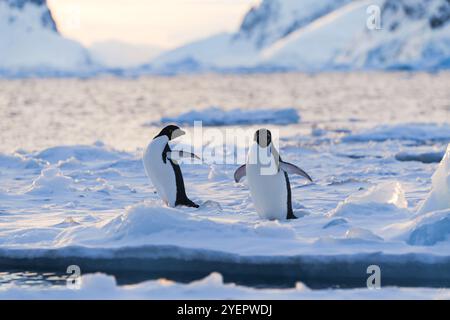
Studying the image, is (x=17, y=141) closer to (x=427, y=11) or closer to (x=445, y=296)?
(x=445, y=296)

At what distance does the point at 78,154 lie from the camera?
14516mm

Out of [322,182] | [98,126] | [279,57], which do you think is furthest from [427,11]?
[322,182]

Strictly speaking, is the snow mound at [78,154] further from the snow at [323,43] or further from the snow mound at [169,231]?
the snow at [323,43]

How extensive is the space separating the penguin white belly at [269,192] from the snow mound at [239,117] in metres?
17.1

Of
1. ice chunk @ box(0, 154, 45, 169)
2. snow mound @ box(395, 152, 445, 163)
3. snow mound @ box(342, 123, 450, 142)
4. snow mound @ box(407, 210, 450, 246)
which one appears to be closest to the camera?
snow mound @ box(407, 210, 450, 246)

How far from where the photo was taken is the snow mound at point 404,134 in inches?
711

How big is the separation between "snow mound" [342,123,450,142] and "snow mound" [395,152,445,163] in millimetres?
3155

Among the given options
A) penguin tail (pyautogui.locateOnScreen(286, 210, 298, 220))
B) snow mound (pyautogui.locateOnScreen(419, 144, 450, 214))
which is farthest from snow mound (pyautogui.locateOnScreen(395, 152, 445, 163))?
snow mound (pyautogui.locateOnScreen(419, 144, 450, 214))

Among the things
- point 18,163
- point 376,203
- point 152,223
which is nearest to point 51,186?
point 18,163

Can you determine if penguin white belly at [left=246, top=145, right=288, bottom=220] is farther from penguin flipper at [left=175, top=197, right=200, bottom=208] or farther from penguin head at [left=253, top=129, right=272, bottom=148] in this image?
penguin flipper at [left=175, top=197, right=200, bottom=208]

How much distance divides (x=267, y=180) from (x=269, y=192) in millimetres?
122

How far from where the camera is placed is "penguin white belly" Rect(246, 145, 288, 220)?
7770 mm

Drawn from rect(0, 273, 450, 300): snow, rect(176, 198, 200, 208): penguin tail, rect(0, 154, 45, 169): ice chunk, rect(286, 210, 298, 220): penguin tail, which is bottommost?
rect(0, 273, 450, 300): snow
